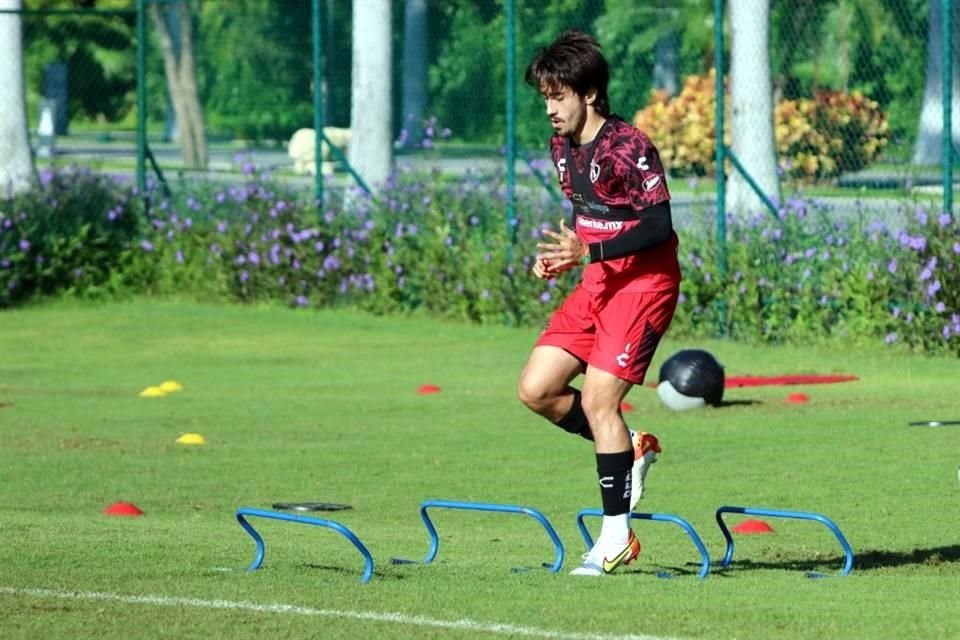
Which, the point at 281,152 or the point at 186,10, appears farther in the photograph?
the point at 186,10

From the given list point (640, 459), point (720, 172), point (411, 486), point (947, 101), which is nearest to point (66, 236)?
point (720, 172)

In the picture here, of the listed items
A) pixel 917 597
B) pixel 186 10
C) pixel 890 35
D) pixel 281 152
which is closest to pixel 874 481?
pixel 917 597

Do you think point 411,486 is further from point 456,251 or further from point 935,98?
point 456,251

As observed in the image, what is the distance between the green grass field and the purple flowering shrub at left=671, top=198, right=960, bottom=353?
0.30 meters

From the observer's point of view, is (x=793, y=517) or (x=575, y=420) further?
(x=575, y=420)

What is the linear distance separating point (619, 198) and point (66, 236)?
54.5ft

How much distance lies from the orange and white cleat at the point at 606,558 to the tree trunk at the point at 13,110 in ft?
57.7

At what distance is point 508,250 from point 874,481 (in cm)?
916

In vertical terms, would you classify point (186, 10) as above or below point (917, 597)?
above

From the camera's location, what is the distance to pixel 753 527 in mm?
10484

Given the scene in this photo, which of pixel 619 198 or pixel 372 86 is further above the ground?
Result: pixel 372 86

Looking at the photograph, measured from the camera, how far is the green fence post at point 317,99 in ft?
73.4

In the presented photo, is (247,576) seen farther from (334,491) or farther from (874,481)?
(874,481)

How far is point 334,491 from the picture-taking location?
39.0ft
